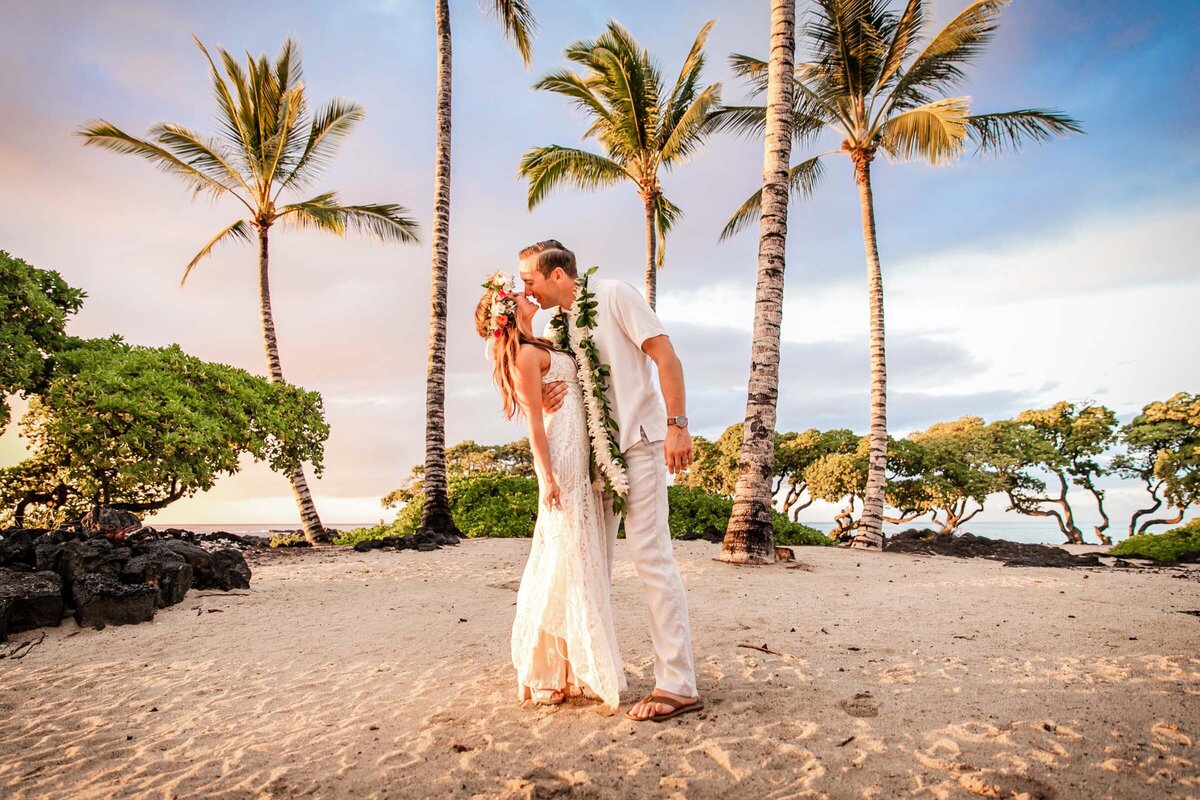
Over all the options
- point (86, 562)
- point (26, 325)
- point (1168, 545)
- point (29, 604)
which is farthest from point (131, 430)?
point (1168, 545)

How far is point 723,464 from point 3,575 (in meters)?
19.8

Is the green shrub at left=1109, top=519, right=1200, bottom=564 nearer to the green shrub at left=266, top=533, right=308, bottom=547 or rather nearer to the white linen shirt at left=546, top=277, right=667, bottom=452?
the white linen shirt at left=546, top=277, right=667, bottom=452

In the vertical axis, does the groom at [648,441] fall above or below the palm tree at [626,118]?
below

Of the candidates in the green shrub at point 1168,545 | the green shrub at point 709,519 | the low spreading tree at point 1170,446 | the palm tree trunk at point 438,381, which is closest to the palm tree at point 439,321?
the palm tree trunk at point 438,381

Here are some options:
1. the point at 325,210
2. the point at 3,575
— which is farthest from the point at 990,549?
the point at 325,210

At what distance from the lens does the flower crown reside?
3.34 m

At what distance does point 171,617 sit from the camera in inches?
237

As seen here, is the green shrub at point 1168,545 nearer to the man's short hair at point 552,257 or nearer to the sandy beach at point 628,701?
the sandy beach at point 628,701

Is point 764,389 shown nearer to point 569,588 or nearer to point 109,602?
point 569,588

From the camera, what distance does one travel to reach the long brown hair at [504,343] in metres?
3.36

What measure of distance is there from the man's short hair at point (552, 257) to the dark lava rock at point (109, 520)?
26.5 ft

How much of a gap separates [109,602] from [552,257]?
5.16 metres

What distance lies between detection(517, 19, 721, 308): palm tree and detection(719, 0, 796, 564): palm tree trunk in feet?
23.6

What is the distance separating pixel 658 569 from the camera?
127 inches
